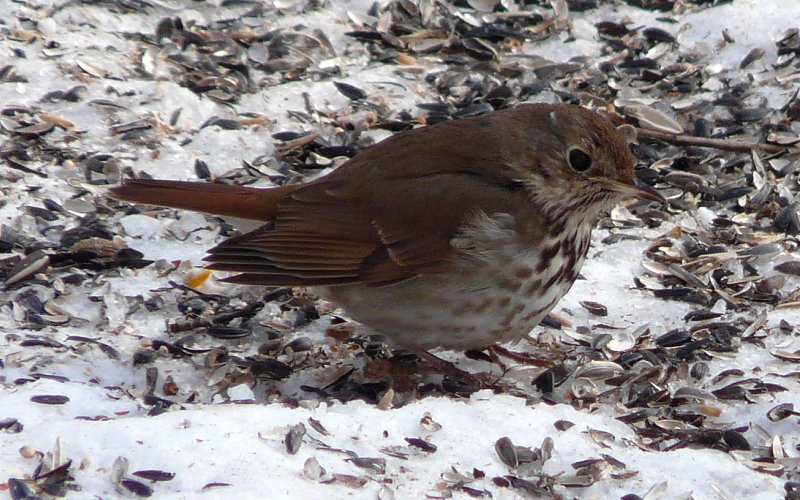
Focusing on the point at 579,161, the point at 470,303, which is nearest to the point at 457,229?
the point at 470,303

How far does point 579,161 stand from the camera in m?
4.40

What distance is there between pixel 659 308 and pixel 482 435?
1404 mm

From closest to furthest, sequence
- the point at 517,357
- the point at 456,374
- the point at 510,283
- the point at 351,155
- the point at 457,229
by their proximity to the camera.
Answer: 1. the point at 510,283
2. the point at 457,229
3. the point at 456,374
4. the point at 517,357
5. the point at 351,155

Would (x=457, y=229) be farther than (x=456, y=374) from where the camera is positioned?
No

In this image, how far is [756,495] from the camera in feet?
11.4

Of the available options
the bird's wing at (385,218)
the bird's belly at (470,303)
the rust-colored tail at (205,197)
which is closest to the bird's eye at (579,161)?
the bird's wing at (385,218)

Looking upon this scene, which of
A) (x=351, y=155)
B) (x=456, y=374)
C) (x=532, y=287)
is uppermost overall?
(x=532, y=287)

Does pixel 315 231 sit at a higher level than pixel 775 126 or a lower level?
lower

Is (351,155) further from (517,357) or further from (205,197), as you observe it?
(517,357)

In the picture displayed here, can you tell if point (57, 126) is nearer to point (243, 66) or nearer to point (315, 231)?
point (243, 66)

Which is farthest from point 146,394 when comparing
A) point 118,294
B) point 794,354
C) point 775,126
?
point 775,126

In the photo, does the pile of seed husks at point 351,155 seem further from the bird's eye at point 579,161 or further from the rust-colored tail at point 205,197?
the bird's eye at point 579,161

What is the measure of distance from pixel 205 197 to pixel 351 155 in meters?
1.22

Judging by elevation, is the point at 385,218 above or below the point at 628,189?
below
